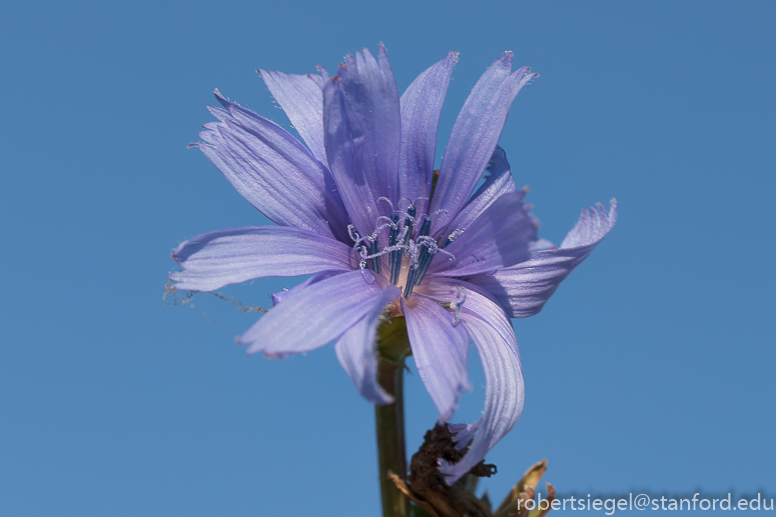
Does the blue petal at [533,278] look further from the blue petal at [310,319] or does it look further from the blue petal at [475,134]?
the blue petal at [310,319]

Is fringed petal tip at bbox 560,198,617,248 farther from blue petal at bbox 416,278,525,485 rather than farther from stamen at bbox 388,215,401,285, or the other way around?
stamen at bbox 388,215,401,285

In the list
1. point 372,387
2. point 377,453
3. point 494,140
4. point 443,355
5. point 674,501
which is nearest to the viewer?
point 372,387

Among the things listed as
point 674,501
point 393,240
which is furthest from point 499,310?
point 674,501

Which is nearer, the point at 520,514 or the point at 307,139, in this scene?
the point at 520,514

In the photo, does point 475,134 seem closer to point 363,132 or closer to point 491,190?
point 491,190

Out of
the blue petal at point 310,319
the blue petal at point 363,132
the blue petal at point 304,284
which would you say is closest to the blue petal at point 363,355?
the blue petal at point 310,319

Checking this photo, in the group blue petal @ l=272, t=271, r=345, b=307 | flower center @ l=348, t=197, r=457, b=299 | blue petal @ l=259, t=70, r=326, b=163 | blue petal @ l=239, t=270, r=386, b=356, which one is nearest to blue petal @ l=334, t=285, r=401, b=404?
blue petal @ l=239, t=270, r=386, b=356

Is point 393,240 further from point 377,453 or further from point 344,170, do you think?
point 377,453

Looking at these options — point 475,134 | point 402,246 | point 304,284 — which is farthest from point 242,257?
point 475,134
